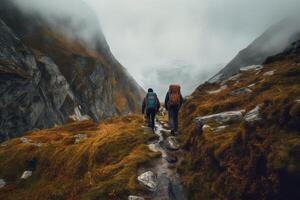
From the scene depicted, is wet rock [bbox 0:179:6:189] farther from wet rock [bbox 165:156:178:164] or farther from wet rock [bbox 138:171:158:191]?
wet rock [bbox 165:156:178:164]

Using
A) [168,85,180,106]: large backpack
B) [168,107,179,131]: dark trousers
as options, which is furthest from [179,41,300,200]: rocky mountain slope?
[168,107,179,131]: dark trousers

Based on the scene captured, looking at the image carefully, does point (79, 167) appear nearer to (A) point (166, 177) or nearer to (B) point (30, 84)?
(A) point (166, 177)

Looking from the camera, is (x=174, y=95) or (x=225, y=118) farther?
(x=174, y=95)

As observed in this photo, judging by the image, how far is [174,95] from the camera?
27.5 metres

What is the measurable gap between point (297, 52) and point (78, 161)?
37489 mm

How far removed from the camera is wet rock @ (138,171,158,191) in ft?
55.2

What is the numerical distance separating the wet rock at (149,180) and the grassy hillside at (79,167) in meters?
0.44

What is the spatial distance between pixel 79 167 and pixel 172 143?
23.2 feet

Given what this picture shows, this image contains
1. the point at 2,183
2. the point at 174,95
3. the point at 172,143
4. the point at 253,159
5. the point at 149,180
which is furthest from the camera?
the point at 174,95

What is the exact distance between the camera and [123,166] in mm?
19766

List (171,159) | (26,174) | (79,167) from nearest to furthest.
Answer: (171,159) < (79,167) < (26,174)

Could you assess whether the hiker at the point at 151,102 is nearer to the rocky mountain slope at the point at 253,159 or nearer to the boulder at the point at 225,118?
the boulder at the point at 225,118

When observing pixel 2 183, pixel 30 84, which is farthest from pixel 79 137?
pixel 30 84

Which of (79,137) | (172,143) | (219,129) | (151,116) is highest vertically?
(151,116)
